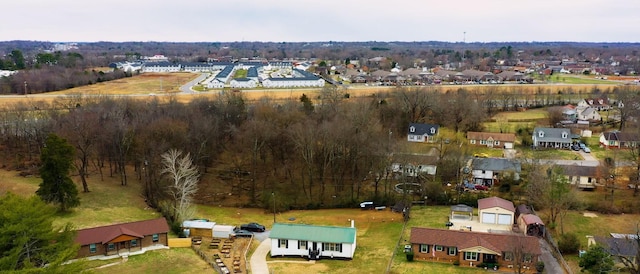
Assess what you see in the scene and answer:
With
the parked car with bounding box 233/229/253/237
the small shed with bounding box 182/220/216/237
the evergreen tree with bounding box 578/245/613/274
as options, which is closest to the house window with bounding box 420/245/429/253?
the evergreen tree with bounding box 578/245/613/274

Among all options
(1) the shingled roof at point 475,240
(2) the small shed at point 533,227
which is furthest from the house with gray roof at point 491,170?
(1) the shingled roof at point 475,240

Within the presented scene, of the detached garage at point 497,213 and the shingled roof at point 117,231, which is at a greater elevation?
the shingled roof at point 117,231

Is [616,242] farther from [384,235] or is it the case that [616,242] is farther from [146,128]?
[146,128]

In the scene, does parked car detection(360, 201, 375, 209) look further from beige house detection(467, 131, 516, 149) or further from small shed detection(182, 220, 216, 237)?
beige house detection(467, 131, 516, 149)

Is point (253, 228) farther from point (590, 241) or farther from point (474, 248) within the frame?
point (590, 241)

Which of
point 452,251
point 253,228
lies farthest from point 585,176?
point 253,228

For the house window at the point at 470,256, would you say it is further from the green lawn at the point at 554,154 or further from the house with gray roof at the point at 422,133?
the house with gray roof at the point at 422,133
